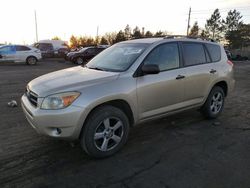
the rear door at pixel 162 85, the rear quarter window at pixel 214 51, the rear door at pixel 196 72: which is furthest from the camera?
the rear quarter window at pixel 214 51

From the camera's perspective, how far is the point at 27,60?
19234mm

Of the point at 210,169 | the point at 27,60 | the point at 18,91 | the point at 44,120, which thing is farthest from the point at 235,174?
the point at 27,60

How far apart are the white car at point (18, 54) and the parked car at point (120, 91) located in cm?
1559

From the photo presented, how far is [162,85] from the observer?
441 cm

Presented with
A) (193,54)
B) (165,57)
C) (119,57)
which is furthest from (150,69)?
(193,54)

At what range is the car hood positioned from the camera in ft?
11.8

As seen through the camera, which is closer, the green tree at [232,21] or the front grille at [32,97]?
the front grille at [32,97]

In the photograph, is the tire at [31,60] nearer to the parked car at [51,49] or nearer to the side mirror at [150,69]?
the parked car at [51,49]

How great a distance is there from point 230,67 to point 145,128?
2.56m

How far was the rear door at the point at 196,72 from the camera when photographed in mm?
4938

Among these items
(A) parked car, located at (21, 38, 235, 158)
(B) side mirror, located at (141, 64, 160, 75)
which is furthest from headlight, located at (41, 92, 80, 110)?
(B) side mirror, located at (141, 64, 160, 75)

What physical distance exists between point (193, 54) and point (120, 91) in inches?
82.6

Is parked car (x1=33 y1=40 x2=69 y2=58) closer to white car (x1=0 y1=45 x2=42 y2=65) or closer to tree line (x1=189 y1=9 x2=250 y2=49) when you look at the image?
white car (x1=0 y1=45 x2=42 y2=65)

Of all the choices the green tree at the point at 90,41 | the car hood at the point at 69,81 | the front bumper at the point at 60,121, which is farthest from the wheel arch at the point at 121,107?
the green tree at the point at 90,41
